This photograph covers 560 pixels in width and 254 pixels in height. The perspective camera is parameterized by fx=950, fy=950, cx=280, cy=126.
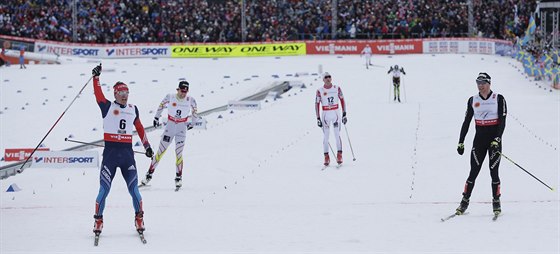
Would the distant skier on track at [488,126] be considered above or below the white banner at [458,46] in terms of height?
above

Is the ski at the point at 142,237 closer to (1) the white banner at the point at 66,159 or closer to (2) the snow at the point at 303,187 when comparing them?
(2) the snow at the point at 303,187

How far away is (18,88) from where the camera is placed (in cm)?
4191

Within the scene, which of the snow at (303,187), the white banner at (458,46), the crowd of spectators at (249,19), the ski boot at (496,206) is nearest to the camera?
the snow at (303,187)

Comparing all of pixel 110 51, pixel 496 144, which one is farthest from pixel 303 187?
pixel 110 51

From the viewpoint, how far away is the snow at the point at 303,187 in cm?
1247

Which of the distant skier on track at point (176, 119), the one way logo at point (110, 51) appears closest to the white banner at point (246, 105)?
the distant skier on track at point (176, 119)

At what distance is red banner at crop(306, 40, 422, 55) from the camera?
58.5 metres

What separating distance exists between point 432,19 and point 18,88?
1092 inches

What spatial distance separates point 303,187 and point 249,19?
45.3m

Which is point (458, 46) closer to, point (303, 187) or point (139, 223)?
point (303, 187)

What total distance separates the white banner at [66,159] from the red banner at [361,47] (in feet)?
131

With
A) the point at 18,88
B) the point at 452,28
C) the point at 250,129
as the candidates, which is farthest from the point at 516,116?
the point at 452,28

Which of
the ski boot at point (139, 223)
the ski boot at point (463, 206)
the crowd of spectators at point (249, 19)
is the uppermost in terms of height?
the crowd of spectators at point (249, 19)

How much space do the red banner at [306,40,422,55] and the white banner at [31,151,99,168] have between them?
39.8 metres
